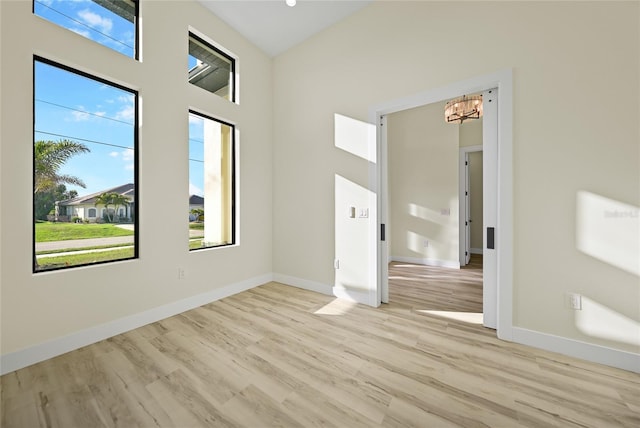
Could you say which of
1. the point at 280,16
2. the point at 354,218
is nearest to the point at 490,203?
the point at 354,218

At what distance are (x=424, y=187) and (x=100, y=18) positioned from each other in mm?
5568

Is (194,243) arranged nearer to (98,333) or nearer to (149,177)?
(149,177)

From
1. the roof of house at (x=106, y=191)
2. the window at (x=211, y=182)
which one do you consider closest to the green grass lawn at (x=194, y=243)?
the window at (x=211, y=182)

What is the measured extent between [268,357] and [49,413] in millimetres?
1291

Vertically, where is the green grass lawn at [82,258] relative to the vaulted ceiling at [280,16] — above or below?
below

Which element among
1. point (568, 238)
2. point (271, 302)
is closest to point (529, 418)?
point (568, 238)

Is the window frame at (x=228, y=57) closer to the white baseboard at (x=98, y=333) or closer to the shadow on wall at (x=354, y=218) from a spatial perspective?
the shadow on wall at (x=354, y=218)

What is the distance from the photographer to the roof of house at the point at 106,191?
7.14 ft

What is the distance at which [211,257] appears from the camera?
10.3ft

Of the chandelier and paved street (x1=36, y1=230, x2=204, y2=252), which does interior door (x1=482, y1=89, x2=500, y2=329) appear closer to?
the chandelier

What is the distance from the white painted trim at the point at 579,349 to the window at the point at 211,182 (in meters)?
3.51

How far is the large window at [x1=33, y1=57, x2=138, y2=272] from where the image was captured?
2.00 meters

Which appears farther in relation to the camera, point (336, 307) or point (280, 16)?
point (280, 16)

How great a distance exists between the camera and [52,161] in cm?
206
